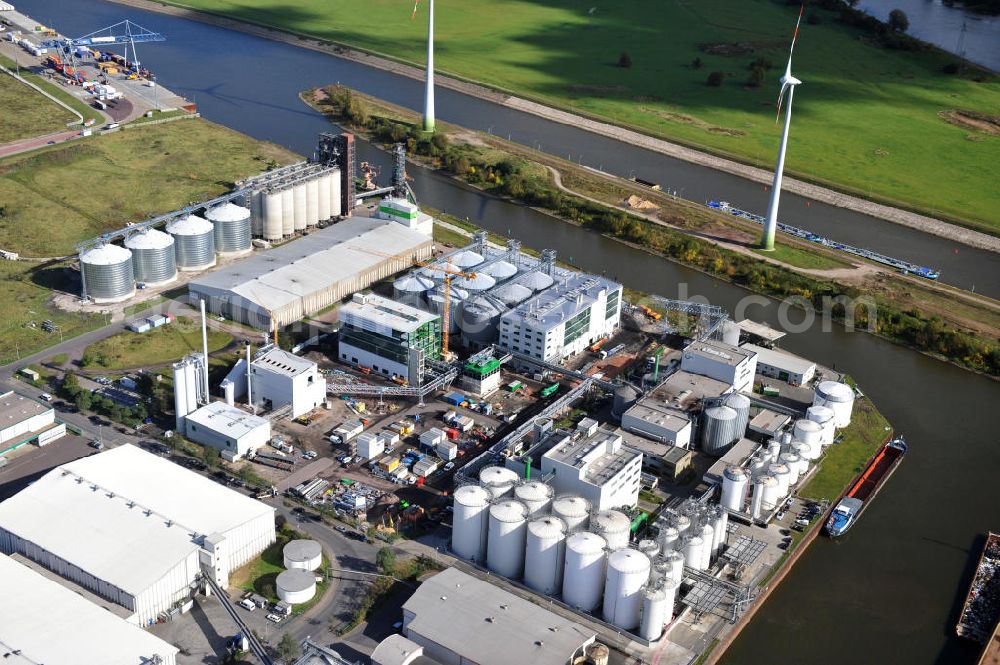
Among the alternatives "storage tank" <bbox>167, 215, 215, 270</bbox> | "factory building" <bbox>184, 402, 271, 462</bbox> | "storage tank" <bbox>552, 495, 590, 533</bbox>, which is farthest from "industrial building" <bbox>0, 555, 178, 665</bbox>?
"storage tank" <bbox>167, 215, 215, 270</bbox>

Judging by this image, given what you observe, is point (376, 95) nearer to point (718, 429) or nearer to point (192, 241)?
point (192, 241)

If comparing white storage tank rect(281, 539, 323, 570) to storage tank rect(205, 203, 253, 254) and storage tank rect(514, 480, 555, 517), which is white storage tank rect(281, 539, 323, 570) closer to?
storage tank rect(514, 480, 555, 517)

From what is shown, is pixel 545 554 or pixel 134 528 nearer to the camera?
pixel 134 528

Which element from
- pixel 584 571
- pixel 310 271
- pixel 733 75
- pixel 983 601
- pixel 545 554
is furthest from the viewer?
pixel 733 75

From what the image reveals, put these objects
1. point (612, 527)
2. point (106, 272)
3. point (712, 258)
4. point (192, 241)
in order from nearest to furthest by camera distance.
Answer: point (612, 527) → point (106, 272) → point (192, 241) → point (712, 258)

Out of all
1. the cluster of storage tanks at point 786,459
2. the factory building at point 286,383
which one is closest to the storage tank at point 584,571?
the cluster of storage tanks at point 786,459

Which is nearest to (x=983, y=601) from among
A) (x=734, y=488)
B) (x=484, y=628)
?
(x=734, y=488)

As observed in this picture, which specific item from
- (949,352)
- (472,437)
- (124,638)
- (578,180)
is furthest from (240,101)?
(124,638)
